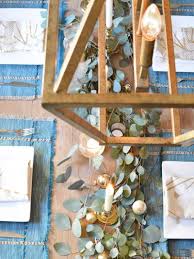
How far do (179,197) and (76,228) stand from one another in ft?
1.06

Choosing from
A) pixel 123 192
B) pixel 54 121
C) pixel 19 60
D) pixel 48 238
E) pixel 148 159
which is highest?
pixel 19 60

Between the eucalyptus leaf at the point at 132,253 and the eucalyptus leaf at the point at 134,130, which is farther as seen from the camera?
the eucalyptus leaf at the point at 134,130

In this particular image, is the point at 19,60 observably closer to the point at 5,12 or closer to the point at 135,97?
the point at 5,12

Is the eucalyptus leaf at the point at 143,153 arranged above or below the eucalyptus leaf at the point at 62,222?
above

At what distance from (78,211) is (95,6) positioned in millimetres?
791

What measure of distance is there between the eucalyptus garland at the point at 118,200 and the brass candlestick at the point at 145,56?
43 cm

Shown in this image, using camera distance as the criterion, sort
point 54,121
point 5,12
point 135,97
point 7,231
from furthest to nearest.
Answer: point 5,12, point 54,121, point 7,231, point 135,97

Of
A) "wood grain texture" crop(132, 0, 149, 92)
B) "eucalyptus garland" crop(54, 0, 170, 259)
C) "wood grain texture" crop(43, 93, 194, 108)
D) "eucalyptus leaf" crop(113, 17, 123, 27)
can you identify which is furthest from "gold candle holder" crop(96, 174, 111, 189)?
"wood grain texture" crop(43, 93, 194, 108)

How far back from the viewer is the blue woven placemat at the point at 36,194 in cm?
136

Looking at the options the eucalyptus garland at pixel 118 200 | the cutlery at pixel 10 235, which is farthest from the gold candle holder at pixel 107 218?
the cutlery at pixel 10 235

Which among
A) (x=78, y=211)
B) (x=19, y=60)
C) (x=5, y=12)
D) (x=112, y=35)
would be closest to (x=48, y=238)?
(x=78, y=211)

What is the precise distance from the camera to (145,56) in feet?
3.30

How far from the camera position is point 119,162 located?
1437mm

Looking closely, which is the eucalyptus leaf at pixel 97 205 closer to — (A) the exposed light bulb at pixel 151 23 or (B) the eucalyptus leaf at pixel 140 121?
(B) the eucalyptus leaf at pixel 140 121
